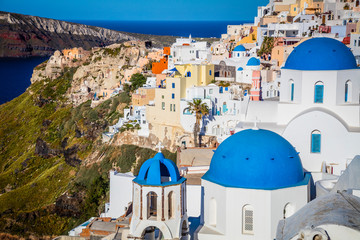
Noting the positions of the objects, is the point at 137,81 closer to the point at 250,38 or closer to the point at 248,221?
the point at 250,38

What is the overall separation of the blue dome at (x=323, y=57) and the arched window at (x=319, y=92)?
76cm

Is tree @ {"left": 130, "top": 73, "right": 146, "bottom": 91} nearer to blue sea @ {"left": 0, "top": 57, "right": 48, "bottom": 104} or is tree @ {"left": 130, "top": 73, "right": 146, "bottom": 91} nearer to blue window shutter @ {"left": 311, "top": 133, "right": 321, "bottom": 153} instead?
blue window shutter @ {"left": 311, "top": 133, "right": 321, "bottom": 153}

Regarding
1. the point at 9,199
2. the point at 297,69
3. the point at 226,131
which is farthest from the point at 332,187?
the point at 9,199

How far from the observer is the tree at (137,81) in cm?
6312

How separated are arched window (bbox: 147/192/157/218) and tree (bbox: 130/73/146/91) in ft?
132

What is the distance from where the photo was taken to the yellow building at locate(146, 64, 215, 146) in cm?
4794

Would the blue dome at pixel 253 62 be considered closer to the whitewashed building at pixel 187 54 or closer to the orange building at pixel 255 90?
the orange building at pixel 255 90

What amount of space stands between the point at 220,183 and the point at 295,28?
1772 inches

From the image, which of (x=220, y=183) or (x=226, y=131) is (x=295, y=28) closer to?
(x=226, y=131)

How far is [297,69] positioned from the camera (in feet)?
94.1

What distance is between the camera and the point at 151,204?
77.0ft

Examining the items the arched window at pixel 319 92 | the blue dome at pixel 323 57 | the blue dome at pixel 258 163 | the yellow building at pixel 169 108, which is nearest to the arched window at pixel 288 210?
the blue dome at pixel 258 163

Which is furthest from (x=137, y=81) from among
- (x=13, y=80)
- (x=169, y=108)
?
(x=13, y=80)

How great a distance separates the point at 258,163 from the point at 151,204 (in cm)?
463
